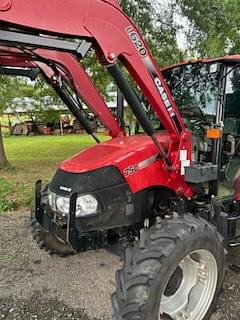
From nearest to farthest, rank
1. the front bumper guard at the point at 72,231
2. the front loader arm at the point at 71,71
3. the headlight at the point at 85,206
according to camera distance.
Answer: the front bumper guard at the point at 72,231, the headlight at the point at 85,206, the front loader arm at the point at 71,71

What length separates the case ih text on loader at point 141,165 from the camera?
2.35 meters

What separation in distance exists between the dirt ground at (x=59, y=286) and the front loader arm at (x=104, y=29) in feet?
5.03

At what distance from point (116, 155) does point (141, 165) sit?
23 centimetres

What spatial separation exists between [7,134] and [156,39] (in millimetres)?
19484

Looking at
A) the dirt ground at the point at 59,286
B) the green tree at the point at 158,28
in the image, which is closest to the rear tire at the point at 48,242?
the dirt ground at the point at 59,286

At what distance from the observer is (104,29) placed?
97.0 inches

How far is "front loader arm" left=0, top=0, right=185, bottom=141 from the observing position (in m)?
2.05

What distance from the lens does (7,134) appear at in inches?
981

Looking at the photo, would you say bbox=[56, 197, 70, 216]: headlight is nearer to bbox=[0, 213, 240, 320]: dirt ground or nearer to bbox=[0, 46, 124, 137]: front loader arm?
bbox=[0, 213, 240, 320]: dirt ground

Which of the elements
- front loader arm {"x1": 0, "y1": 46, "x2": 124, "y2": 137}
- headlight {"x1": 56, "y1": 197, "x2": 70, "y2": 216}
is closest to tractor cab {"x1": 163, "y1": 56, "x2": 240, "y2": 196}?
front loader arm {"x1": 0, "y1": 46, "x2": 124, "y2": 137}

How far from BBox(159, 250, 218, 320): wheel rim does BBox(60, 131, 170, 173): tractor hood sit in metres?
0.91

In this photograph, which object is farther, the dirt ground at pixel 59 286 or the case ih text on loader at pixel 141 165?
the dirt ground at pixel 59 286

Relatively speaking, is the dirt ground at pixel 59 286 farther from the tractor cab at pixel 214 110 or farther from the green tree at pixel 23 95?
the green tree at pixel 23 95

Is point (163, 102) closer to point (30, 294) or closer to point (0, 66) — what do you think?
point (0, 66)
